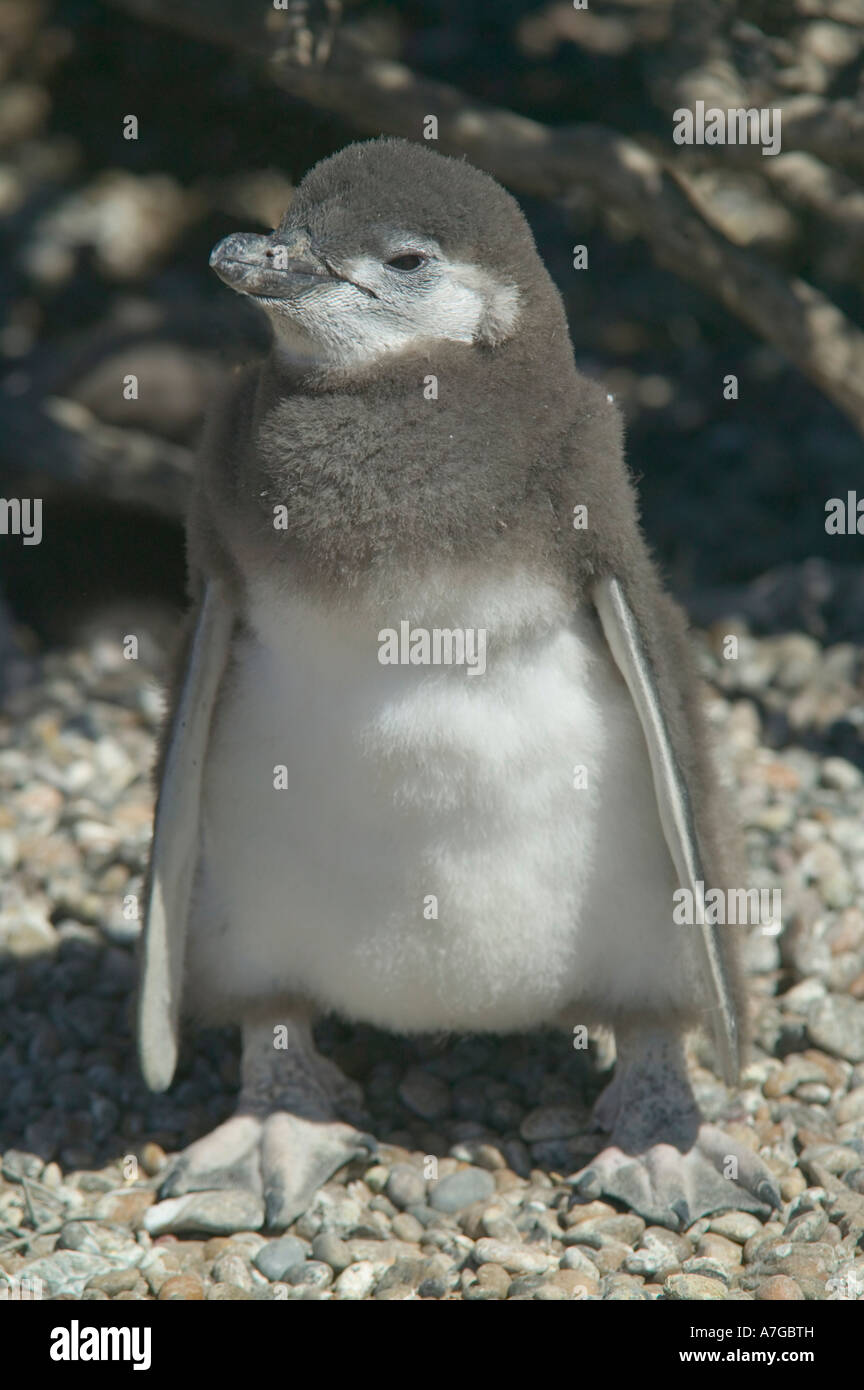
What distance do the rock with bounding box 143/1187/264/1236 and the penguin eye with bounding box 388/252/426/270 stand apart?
63.2 inches

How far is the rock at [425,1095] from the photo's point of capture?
3072mm

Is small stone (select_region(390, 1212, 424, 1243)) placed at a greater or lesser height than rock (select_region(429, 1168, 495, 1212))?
lesser

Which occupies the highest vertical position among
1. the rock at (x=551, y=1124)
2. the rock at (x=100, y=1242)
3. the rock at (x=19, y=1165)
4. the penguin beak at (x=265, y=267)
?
the penguin beak at (x=265, y=267)

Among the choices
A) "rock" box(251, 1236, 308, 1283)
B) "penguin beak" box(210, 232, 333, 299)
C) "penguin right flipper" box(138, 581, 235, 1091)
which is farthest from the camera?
"penguin right flipper" box(138, 581, 235, 1091)

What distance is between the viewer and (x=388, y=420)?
2.41 metres

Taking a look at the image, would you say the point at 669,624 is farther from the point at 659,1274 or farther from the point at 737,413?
the point at 737,413

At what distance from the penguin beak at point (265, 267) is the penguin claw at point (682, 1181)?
1.60 m

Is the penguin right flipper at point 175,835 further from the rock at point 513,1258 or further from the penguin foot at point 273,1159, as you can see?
the rock at point 513,1258

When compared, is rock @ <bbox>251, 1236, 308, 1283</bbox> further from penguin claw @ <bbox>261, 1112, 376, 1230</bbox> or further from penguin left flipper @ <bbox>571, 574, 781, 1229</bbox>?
penguin left flipper @ <bbox>571, 574, 781, 1229</bbox>

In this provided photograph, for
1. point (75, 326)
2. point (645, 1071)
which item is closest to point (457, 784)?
point (645, 1071)

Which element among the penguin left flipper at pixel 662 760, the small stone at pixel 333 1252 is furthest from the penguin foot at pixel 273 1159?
the penguin left flipper at pixel 662 760

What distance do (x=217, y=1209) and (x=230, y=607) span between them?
3.42 feet

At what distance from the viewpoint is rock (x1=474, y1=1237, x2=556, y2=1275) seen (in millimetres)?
2596

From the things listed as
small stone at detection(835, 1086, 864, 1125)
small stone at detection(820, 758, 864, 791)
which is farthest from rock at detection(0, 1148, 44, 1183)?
small stone at detection(820, 758, 864, 791)
